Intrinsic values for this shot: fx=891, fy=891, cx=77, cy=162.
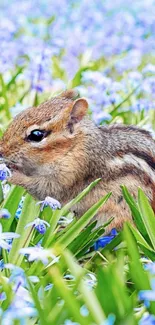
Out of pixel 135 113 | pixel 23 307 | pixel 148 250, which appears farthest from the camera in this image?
pixel 135 113

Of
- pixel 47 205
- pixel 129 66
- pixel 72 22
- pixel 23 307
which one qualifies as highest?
pixel 72 22

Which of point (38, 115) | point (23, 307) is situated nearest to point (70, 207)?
point (38, 115)

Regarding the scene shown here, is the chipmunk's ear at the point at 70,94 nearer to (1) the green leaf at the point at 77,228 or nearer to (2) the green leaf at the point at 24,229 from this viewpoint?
(2) the green leaf at the point at 24,229

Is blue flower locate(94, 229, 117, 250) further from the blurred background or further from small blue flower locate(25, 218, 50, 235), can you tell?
the blurred background

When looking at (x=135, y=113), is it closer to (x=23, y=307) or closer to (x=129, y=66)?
(x=129, y=66)

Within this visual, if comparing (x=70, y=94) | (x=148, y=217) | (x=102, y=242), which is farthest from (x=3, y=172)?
(x=70, y=94)

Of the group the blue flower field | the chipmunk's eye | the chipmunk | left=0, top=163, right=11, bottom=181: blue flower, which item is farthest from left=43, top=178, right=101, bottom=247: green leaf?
the chipmunk's eye
